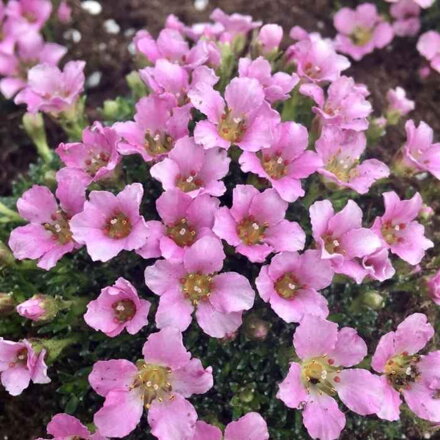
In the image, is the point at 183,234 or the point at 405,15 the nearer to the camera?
the point at 183,234

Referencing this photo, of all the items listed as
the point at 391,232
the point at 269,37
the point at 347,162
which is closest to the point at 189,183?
the point at 347,162

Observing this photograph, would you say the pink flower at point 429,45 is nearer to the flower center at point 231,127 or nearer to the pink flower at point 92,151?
the flower center at point 231,127

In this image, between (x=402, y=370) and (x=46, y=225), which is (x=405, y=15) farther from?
(x=46, y=225)

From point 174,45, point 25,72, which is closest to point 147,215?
point 174,45

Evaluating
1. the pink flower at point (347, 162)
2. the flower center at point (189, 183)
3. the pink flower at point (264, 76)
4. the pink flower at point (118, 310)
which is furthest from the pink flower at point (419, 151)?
the pink flower at point (118, 310)

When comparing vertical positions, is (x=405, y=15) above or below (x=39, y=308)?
above

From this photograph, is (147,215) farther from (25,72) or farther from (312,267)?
(25,72)
